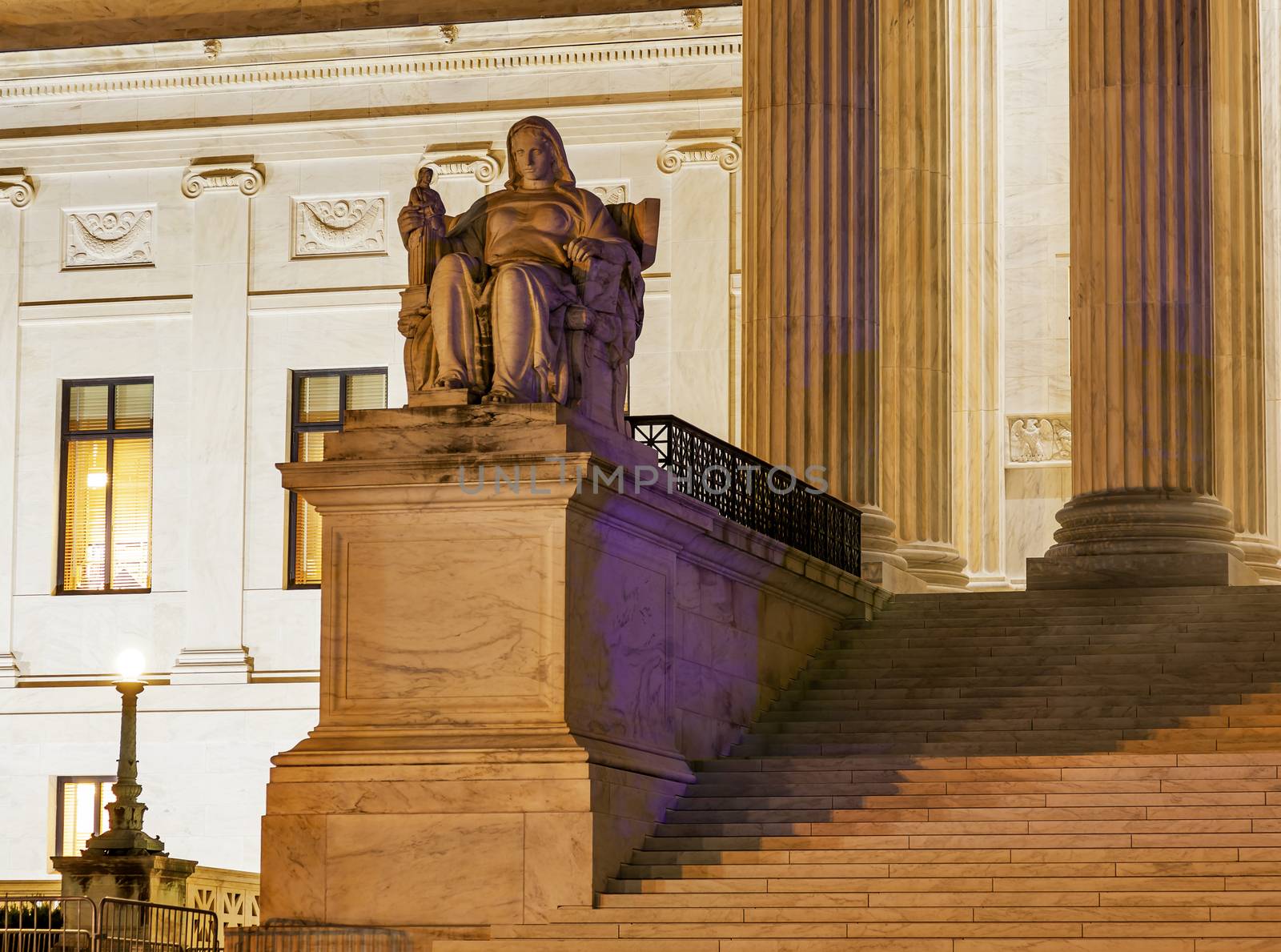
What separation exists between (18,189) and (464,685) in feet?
84.7

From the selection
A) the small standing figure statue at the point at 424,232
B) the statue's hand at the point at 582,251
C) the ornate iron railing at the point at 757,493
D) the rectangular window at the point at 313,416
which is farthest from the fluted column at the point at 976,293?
→ the small standing figure statue at the point at 424,232

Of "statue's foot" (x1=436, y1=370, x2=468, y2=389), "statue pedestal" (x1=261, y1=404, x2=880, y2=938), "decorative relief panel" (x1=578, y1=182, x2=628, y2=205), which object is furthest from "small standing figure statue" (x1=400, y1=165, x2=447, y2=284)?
"decorative relief panel" (x1=578, y1=182, x2=628, y2=205)

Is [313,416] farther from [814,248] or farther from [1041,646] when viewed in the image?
[1041,646]

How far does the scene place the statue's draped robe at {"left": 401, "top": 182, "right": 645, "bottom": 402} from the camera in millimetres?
18422

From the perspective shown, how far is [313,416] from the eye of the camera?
3959 centimetres

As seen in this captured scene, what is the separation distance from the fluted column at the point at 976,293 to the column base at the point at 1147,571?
10.4m

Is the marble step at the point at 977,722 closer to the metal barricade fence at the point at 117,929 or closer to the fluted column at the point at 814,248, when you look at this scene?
the fluted column at the point at 814,248

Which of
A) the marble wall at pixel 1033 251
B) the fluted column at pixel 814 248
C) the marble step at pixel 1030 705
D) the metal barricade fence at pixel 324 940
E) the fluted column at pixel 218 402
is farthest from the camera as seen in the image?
the fluted column at pixel 218 402

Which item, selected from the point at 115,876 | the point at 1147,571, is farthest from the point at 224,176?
the point at 1147,571

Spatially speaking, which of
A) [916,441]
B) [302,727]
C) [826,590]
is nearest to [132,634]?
[302,727]

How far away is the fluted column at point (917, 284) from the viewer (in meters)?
30.6

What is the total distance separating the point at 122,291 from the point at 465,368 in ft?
76.2

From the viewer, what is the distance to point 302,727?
1481 inches

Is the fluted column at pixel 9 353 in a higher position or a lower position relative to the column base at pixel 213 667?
higher
